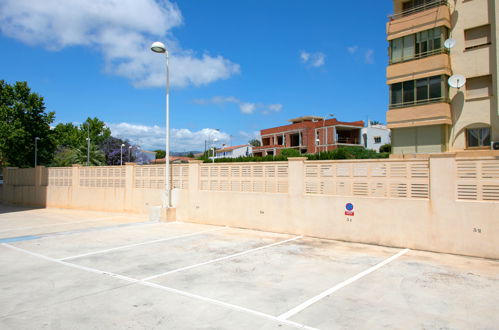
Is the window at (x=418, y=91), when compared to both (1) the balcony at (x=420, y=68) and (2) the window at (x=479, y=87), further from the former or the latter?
(2) the window at (x=479, y=87)

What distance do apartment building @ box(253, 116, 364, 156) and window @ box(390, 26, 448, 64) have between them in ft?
108

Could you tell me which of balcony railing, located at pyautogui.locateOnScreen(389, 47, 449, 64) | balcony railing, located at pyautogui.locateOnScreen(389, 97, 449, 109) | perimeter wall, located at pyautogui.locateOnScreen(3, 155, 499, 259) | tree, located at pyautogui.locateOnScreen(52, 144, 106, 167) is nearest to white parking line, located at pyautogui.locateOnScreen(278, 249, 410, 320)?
perimeter wall, located at pyautogui.locateOnScreen(3, 155, 499, 259)

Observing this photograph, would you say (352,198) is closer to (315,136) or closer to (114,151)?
(315,136)

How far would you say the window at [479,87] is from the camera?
17.6 metres

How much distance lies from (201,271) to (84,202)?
617 inches

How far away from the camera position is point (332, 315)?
505 cm

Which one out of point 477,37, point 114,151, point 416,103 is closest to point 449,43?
point 477,37

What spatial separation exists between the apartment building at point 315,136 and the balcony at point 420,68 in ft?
109

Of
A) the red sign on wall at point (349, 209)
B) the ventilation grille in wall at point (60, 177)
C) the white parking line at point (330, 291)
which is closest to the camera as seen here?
the white parking line at point (330, 291)

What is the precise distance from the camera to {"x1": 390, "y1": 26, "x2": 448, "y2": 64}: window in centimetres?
1905

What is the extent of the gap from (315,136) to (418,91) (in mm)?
39161

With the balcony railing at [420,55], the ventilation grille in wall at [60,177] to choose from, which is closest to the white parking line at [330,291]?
the balcony railing at [420,55]

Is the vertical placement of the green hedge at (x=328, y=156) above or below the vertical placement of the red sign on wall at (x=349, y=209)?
above

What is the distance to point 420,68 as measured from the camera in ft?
64.5
